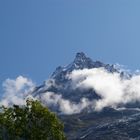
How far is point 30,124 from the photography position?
82.7 meters

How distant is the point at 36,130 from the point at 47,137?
7.66 ft

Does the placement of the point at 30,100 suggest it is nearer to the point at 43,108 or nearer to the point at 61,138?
the point at 43,108

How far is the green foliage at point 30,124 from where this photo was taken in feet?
268

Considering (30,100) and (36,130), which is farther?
(30,100)

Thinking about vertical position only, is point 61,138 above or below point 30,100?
below

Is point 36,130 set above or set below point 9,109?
below

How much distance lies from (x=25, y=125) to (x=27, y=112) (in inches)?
117

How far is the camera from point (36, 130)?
8112 centimetres

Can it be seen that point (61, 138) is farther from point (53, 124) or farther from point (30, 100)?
point (30, 100)

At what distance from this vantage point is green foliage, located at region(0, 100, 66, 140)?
3216 inches

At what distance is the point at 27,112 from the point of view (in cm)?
8469

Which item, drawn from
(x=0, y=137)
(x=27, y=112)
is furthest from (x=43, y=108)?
(x=0, y=137)

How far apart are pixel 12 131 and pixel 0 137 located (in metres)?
2.25

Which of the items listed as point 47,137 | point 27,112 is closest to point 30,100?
point 27,112
